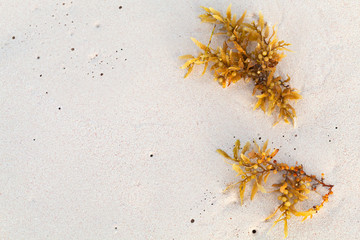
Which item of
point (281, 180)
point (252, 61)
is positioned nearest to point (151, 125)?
point (252, 61)

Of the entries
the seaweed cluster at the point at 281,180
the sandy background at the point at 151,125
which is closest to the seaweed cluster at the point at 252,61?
the sandy background at the point at 151,125

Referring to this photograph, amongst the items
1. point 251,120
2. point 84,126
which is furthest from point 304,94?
point 84,126

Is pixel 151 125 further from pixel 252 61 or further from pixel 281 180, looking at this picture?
pixel 281 180

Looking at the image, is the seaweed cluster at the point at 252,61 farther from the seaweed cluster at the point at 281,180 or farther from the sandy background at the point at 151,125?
the seaweed cluster at the point at 281,180

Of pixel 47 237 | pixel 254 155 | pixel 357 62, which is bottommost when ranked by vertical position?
pixel 47 237

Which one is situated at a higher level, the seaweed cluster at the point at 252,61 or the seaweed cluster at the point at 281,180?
the seaweed cluster at the point at 252,61

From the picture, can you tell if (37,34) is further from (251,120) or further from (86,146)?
(251,120)
